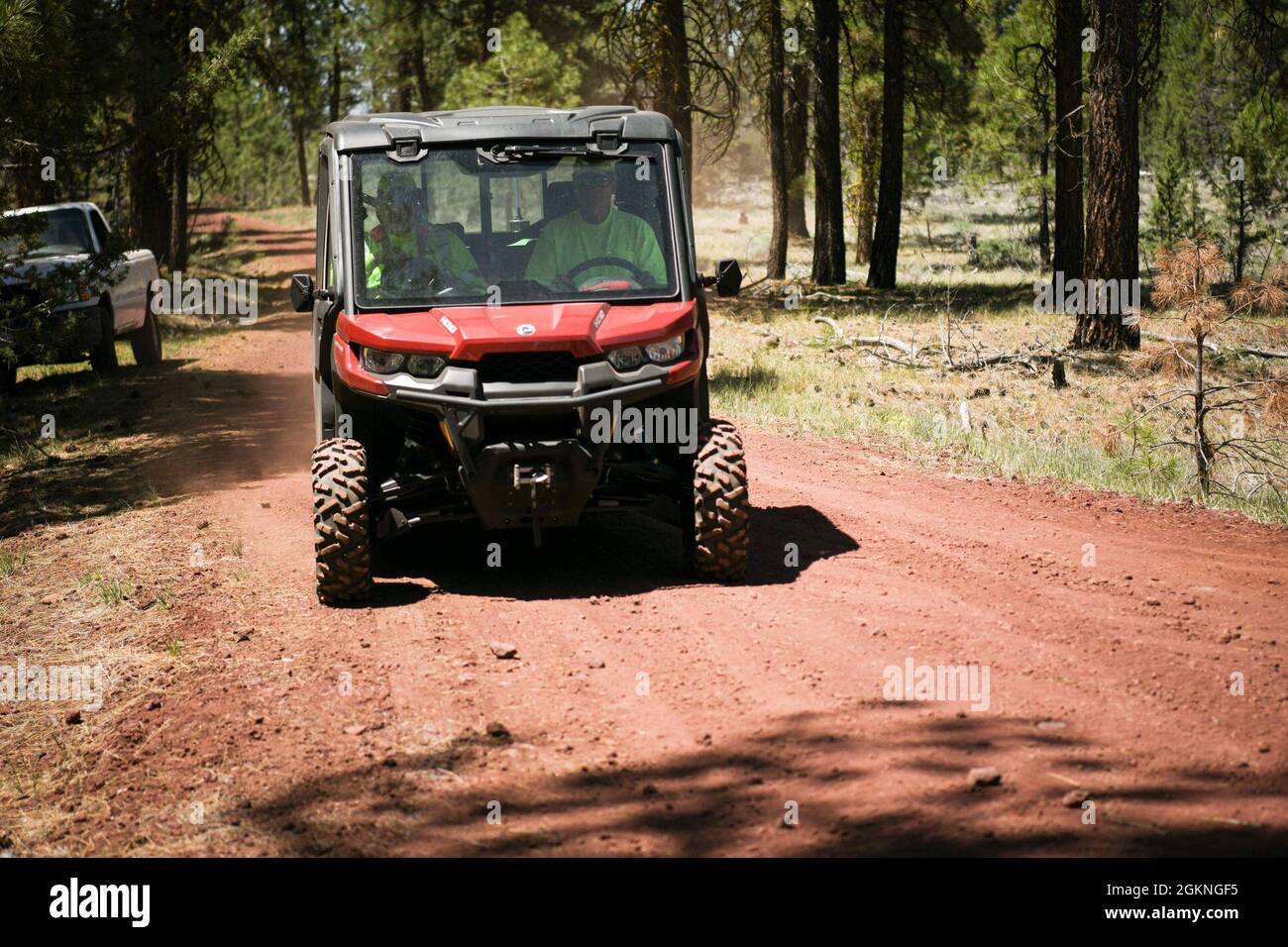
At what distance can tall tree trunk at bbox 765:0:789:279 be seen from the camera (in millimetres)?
24406

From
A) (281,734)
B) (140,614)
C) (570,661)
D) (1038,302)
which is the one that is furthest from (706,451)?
(1038,302)

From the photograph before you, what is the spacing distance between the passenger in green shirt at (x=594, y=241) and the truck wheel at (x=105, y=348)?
11.1m

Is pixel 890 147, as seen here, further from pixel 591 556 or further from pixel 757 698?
pixel 757 698

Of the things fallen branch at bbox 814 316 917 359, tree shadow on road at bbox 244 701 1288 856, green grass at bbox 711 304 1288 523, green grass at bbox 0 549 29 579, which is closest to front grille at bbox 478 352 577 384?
tree shadow on road at bbox 244 701 1288 856

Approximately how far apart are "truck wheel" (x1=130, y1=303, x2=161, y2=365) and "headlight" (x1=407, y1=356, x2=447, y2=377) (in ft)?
41.6

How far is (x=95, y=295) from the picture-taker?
51.4 ft

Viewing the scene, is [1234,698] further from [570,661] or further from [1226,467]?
[1226,467]

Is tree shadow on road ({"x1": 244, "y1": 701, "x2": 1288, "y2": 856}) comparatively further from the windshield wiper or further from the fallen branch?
the fallen branch

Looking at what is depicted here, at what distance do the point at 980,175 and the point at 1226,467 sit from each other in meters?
24.6

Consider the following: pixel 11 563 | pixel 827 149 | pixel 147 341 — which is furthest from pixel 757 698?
pixel 827 149

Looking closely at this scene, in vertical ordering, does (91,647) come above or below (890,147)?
below

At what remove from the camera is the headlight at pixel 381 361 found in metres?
7.02

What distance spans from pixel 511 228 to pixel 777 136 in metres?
20.4

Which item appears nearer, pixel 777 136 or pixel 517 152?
pixel 517 152
